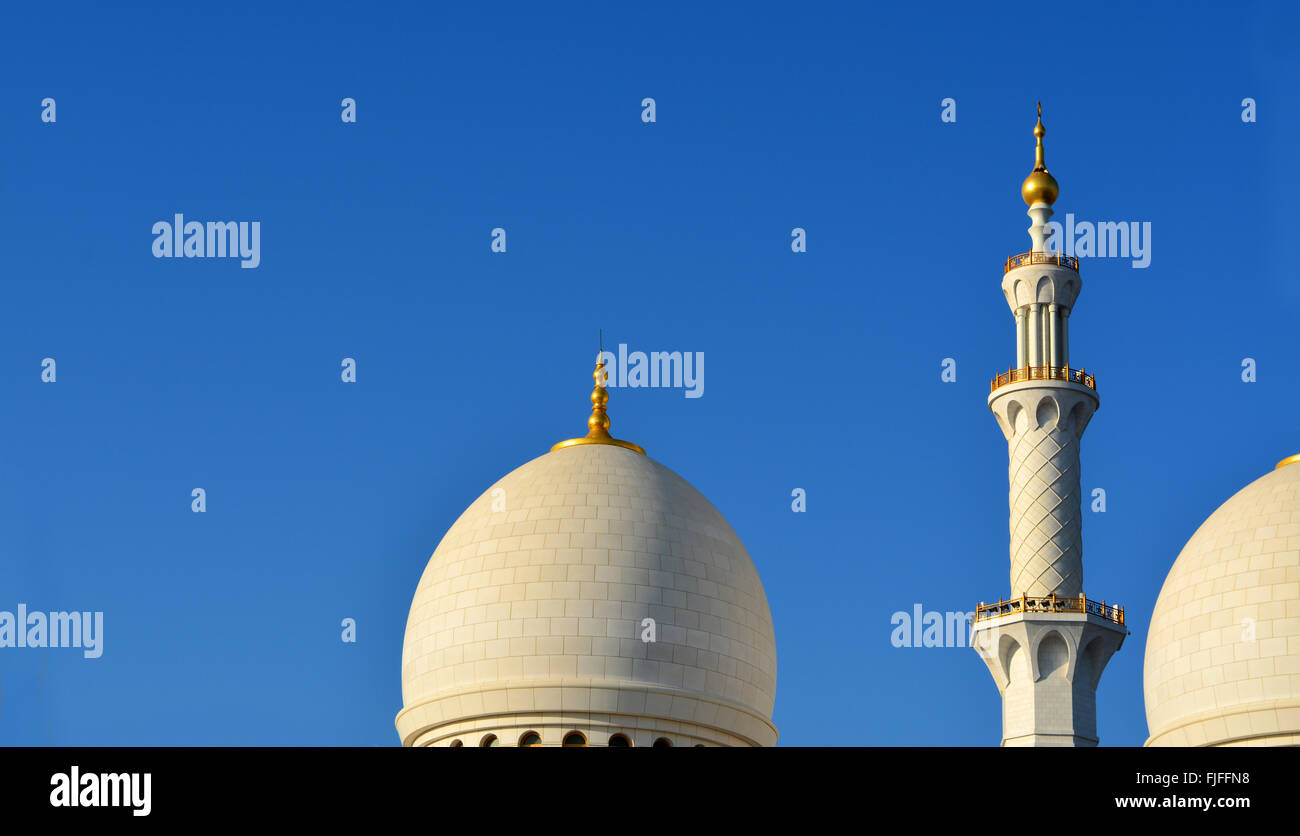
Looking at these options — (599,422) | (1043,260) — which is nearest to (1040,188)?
(1043,260)

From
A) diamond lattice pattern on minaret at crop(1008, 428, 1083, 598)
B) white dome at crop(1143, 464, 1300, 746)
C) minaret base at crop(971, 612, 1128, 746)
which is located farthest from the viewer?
diamond lattice pattern on minaret at crop(1008, 428, 1083, 598)

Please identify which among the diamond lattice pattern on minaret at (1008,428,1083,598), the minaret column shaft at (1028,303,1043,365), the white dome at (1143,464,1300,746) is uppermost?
the minaret column shaft at (1028,303,1043,365)

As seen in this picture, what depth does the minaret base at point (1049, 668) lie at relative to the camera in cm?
4384

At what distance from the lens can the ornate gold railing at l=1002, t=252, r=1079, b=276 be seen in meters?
47.4

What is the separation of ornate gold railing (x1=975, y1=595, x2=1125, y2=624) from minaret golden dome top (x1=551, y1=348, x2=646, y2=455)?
906cm

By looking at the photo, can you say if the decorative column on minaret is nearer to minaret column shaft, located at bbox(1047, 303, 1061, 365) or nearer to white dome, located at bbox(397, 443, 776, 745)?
minaret column shaft, located at bbox(1047, 303, 1061, 365)

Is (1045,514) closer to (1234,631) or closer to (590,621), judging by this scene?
(1234,631)

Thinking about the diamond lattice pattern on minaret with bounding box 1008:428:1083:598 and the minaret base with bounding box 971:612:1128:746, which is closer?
the minaret base with bounding box 971:612:1128:746

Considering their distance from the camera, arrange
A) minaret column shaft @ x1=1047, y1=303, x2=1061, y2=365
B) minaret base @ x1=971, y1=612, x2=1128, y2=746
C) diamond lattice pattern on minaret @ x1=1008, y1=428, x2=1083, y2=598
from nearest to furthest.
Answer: minaret base @ x1=971, y1=612, x2=1128, y2=746, diamond lattice pattern on minaret @ x1=1008, y1=428, x2=1083, y2=598, minaret column shaft @ x1=1047, y1=303, x2=1061, y2=365

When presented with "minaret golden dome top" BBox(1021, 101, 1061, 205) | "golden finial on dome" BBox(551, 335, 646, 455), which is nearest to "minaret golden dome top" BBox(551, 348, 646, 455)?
"golden finial on dome" BBox(551, 335, 646, 455)

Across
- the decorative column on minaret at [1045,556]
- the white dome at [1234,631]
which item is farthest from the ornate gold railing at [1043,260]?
the white dome at [1234,631]

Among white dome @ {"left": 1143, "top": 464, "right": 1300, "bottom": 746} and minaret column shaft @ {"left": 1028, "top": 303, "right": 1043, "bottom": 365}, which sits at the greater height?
minaret column shaft @ {"left": 1028, "top": 303, "right": 1043, "bottom": 365}
